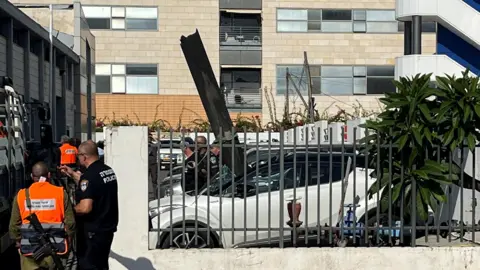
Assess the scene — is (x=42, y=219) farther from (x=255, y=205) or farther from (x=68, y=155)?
(x=68, y=155)

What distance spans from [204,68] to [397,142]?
5.12 metres

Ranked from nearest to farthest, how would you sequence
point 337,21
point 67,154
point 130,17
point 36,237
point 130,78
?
1. point 36,237
2. point 67,154
3. point 130,17
4. point 130,78
5. point 337,21

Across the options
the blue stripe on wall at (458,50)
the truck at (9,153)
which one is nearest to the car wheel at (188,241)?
the truck at (9,153)

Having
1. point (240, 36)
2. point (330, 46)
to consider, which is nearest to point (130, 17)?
point (240, 36)

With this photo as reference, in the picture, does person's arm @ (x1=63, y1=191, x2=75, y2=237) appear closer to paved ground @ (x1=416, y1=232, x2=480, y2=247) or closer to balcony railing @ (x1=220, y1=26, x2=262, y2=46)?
paved ground @ (x1=416, y1=232, x2=480, y2=247)

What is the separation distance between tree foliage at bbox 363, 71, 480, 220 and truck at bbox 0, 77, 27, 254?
15.9 feet

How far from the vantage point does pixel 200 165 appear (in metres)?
10.1

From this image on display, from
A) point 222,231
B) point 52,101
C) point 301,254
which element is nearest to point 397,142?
point 301,254

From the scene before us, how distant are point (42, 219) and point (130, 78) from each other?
129 ft

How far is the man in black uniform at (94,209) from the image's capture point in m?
7.73

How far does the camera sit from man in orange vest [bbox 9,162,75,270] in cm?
757

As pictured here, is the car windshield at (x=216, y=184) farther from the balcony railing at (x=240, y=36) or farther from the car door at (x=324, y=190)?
the balcony railing at (x=240, y=36)

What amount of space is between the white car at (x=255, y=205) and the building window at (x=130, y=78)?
3637 centimetres

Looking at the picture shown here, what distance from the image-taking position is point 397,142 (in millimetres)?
9680
